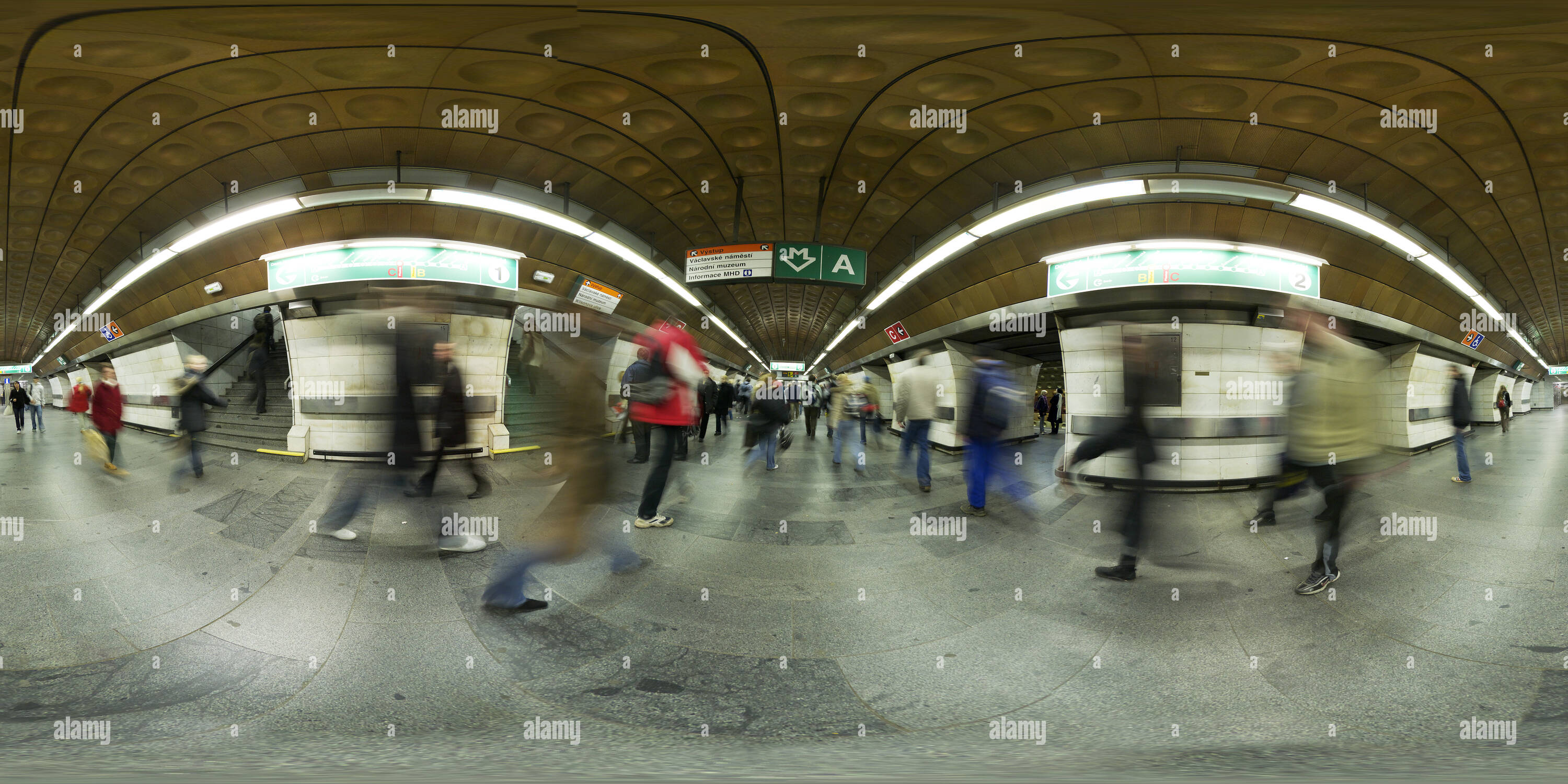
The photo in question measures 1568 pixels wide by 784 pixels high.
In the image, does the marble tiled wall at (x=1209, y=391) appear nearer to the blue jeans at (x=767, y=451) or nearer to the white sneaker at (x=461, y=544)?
the blue jeans at (x=767, y=451)

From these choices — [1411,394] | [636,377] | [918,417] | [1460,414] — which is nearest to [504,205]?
[636,377]

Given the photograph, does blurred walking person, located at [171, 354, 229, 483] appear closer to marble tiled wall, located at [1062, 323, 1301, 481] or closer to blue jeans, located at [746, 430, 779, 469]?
blue jeans, located at [746, 430, 779, 469]

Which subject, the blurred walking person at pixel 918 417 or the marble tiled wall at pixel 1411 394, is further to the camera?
the blurred walking person at pixel 918 417

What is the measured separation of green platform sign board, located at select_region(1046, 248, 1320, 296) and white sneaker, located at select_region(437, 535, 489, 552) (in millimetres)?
2222

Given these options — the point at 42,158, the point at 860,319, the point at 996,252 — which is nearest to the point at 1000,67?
the point at 996,252

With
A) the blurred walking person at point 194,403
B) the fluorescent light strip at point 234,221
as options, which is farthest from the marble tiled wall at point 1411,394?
the blurred walking person at point 194,403

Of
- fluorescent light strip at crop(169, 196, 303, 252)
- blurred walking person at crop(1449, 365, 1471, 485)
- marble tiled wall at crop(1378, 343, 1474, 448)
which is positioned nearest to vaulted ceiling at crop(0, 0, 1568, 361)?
fluorescent light strip at crop(169, 196, 303, 252)

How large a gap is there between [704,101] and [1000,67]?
1102 mm

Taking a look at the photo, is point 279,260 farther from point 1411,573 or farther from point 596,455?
point 1411,573

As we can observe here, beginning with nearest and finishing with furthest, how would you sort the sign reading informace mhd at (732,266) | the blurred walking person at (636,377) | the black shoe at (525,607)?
the black shoe at (525,607) < the blurred walking person at (636,377) < the sign reading informace mhd at (732,266)

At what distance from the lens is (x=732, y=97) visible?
175 centimetres

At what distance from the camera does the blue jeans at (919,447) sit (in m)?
1.77

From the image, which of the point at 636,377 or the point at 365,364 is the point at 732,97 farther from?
the point at 365,364

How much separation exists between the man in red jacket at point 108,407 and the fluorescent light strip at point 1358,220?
13.0 feet
